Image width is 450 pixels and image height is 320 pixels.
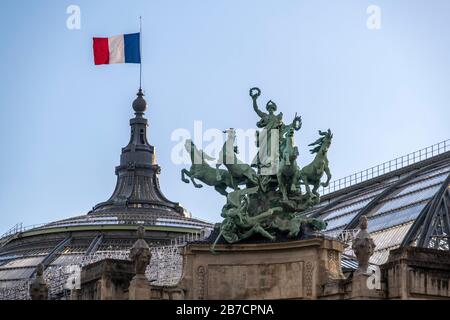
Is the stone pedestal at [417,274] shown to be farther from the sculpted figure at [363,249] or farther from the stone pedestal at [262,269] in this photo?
the stone pedestal at [262,269]

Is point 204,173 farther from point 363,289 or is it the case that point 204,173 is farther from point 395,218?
point 395,218

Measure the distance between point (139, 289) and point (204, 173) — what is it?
732 cm

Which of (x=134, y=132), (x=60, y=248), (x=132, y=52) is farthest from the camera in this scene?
(x=134, y=132)

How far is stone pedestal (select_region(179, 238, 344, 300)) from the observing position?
83562 mm

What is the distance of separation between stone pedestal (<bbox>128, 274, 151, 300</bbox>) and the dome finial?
6935 centimetres

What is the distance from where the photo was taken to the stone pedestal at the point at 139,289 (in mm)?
83500

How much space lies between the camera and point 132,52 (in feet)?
331

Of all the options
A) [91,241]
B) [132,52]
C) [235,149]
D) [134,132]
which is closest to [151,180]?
[134,132]

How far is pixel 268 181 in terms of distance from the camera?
85.4 metres

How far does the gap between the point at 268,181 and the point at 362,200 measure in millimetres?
32069

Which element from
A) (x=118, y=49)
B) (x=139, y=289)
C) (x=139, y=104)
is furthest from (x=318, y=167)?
(x=139, y=104)

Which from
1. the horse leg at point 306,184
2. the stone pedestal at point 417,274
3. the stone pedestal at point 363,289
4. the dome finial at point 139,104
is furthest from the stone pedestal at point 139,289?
the dome finial at point 139,104

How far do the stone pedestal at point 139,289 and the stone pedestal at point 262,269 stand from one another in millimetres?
2211

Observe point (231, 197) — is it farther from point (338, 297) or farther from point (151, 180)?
point (151, 180)
